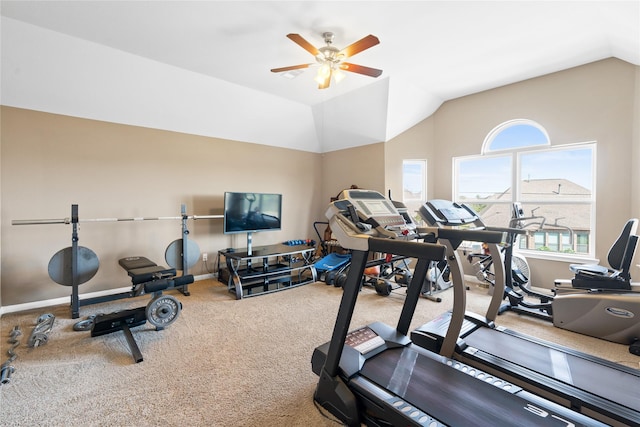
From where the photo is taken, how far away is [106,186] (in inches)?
158

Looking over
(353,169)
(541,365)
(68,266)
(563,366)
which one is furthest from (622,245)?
(68,266)

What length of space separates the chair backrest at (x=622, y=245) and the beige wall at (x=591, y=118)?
981 mm

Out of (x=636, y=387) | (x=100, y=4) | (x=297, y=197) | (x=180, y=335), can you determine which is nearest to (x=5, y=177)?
(x=100, y=4)

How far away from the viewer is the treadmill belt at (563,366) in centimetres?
175

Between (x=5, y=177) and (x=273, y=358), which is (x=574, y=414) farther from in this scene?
(x=5, y=177)

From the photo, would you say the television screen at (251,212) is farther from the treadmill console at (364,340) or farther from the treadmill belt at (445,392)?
the treadmill belt at (445,392)

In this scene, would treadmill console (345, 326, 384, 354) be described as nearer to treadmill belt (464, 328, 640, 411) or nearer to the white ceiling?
treadmill belt (464, 328, 640, 411)

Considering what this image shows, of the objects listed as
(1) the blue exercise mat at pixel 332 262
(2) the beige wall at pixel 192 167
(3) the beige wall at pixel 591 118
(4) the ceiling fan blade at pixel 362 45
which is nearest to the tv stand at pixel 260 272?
(1) the blue exercise mat at pixel 332 262

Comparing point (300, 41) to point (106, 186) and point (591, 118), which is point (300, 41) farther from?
point (591, 118)

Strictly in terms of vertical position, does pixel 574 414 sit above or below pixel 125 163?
below

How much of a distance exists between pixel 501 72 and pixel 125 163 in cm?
569

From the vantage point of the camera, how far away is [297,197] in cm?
617

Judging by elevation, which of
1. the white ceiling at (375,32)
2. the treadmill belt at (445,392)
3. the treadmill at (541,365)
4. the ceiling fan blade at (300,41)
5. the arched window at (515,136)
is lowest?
the treadmill at (541,365)

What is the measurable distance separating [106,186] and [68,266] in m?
1.24
